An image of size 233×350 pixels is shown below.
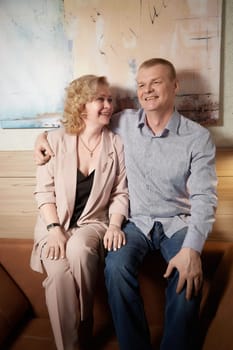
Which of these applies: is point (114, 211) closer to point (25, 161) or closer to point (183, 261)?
point (183, 261)

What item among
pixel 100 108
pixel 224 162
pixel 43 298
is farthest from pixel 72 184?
pixel 224 162

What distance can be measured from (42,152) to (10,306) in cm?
76

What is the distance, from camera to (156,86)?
1577mm

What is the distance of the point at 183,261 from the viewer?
1.37 m

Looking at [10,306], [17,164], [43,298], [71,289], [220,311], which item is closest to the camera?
[220,311]

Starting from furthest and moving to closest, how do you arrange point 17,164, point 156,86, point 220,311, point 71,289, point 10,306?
point 17,164
point 10,306
point 156,86
point 71,289
point 220,311

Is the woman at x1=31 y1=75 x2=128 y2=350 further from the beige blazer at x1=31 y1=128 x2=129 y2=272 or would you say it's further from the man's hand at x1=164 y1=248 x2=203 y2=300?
the man's hand at x1=164 y1=248 x2=203 y2=300

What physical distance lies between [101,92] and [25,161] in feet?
2.10

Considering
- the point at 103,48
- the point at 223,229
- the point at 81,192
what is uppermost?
the point at 103,48

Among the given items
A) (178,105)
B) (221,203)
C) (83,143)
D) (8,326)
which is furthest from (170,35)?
(8,326)

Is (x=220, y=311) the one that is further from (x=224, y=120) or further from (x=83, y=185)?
(x=224, y=120)

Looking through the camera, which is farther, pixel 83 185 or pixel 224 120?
pixel 224 120

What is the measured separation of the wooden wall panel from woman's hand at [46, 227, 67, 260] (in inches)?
19.4

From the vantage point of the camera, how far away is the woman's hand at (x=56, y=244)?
60.0 inches
